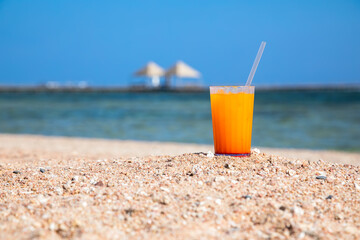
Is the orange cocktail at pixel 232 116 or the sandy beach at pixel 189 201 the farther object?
the orange cocktail at pixel 232 116

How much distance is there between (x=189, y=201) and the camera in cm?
214

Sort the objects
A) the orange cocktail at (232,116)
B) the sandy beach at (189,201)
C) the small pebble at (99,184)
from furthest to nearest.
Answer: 1. the orange cocktail at (232,116)
2. the small pebble at (99,184)
3. the sandy beach at (189,201)

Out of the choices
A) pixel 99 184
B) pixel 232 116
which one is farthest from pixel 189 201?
pixel 232 116

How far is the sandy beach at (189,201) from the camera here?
6.20 ft

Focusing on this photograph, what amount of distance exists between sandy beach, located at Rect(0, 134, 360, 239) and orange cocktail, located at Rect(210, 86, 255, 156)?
0.34 feet

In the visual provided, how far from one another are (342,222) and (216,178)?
0.73 metres

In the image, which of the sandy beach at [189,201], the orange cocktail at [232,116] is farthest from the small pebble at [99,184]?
the orange cocktail at [232,116]

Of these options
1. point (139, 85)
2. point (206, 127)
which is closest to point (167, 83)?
point (139, 85)

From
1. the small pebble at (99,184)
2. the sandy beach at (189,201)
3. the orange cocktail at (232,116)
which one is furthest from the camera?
the orange cocktail at (232,116)

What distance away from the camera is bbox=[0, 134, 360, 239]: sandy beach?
6.20 ft

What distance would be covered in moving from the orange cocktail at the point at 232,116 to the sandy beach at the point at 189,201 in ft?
0.34

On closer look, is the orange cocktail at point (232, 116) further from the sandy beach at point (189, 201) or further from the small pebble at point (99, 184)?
the small pebble at point (99, 184)

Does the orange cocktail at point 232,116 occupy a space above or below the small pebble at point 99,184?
above

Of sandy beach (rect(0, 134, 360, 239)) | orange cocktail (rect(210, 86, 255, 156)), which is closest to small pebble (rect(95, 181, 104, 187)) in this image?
sandy beach (rect(0, 134, 360, 239))
